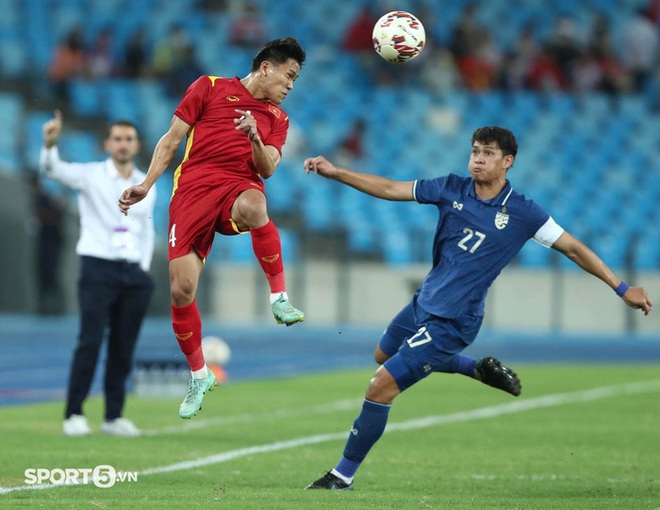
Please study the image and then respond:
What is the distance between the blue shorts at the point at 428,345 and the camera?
862 cm

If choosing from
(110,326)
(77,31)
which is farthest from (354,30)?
(110,326)

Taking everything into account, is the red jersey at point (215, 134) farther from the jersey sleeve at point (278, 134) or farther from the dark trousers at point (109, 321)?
the dark trousers at point (109, 321)

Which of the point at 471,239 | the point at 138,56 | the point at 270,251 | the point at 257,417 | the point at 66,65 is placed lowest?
the point at 257,417

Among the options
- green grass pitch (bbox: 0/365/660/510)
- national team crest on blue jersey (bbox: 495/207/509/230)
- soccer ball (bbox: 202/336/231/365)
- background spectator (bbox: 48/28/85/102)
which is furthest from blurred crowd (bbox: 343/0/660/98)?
national team crest on blue jersey (bbox: 495/207/509/230)

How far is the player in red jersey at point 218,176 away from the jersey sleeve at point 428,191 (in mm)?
911

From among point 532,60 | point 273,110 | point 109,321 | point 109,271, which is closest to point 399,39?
point 273,110

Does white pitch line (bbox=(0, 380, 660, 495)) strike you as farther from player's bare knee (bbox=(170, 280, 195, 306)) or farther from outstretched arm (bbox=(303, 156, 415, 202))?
outstretched arm (bbox=(303, 156, 415, 202))

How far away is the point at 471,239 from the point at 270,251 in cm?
127

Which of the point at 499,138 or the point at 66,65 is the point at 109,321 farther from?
the point at 66,65

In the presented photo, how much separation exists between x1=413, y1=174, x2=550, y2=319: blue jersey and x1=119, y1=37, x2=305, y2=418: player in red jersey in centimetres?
96

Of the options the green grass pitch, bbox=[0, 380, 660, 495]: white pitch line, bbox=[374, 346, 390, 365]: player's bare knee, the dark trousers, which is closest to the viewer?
the green grass pitch

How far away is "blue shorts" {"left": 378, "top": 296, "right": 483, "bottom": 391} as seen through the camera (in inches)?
339

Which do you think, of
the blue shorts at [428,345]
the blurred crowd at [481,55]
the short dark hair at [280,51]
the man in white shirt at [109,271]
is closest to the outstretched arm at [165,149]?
the short dark hair at [280,51]

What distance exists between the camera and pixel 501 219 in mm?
8797
